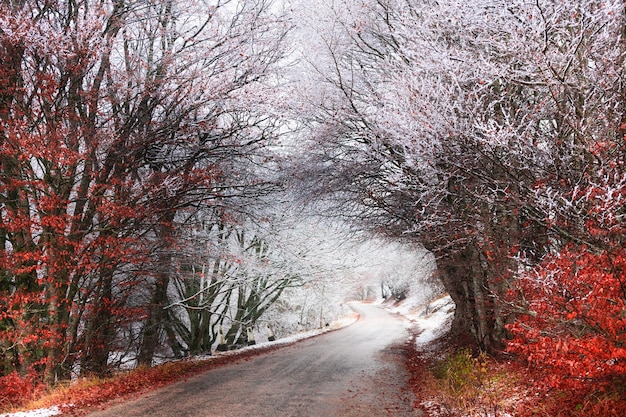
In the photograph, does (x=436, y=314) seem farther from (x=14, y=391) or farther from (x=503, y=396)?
(x=14, y=391)

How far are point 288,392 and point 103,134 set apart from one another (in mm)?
7138

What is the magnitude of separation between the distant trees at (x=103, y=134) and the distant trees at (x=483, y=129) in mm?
2291

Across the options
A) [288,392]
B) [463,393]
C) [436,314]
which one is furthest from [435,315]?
[463,393]

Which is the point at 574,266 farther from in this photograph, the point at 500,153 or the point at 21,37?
the point at 21,37

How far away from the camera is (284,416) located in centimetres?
738

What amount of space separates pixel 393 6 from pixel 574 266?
7.28 meters

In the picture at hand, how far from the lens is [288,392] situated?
9383mm

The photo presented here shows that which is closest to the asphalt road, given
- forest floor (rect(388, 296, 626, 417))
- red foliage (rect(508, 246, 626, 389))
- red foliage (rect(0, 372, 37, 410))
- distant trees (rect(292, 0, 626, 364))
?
forest floor (rect(388, 296, 626, 417))

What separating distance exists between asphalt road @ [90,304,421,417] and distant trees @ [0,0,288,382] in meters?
3.15

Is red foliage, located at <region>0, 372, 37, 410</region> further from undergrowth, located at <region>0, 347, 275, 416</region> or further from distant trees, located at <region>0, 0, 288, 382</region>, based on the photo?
distant trees, located at <region>0, 0, 288, 382</region>

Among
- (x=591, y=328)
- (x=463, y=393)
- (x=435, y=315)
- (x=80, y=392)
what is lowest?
(x=435, y=315)

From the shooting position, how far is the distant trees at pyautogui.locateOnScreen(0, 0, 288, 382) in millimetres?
9227

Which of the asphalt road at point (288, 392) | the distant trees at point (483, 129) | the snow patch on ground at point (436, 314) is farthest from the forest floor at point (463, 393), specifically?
the snow patch on ground at point (436, 314)

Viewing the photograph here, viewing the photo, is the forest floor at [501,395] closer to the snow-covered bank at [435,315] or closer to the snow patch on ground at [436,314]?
the snow-covered bank at [435,315]
